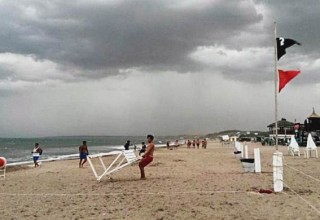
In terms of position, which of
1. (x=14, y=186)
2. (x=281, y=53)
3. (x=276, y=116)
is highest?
(x=281, y=53)

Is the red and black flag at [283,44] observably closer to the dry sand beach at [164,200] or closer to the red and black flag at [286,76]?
the red and black flag at [286,76]

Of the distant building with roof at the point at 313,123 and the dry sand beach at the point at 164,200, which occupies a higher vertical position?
the distant building with roof at the point at 313,123

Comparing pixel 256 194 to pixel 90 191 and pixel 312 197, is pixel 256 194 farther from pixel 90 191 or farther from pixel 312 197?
pixel 90 191

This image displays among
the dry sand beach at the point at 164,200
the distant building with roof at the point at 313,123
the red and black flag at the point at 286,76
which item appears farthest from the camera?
the distant building with roof at the point at 313,123

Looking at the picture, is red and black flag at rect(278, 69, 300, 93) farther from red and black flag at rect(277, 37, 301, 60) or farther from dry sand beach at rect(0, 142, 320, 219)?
dry sand beach at rect(0, 142, 320, 219)

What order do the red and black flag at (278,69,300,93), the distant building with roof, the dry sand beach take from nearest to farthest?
1. the dry sand beach
2. the red and black flag at (278,69,300,93)
3. the distant building with roof

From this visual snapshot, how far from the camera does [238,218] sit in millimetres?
7891

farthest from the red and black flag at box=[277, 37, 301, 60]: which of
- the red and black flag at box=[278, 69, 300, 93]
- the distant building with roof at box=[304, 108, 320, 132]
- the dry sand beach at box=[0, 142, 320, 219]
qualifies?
the distant building with roof at box=[304, 108, 320, 132]

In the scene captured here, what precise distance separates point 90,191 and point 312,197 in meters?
5.88

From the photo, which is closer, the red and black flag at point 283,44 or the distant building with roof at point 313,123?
the red and black flag at point 283,44

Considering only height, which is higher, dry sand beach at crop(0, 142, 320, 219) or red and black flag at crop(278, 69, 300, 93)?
red and black flag at crop(278, 69, 300, 93)

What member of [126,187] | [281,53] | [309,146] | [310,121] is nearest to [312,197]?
[281,53]

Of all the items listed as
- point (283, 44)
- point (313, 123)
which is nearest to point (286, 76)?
point (283, 44)

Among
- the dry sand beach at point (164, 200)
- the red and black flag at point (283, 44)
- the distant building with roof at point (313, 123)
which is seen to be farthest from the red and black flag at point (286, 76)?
the distant building with roof at point (313, 123)
